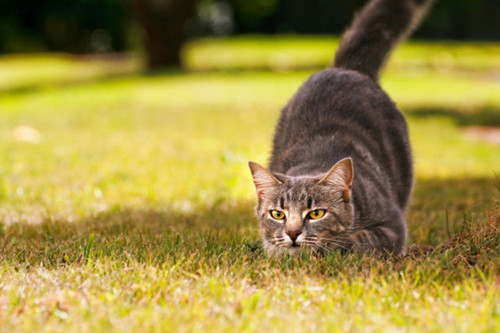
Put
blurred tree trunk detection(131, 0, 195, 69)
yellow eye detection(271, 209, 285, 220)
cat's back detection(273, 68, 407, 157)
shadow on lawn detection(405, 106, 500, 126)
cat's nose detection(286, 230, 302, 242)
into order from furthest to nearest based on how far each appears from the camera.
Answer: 1. blurred tree trunk detection(131, 0, 195, 69)
2. shadow on lawn detection(405, 106, 500, 126)
3. cat's back detection(273, 68, 407, 157)
4. yellow eye detection(271, 209, 285, 220)
5. cat's nose detection(286, 230, 302, 242)

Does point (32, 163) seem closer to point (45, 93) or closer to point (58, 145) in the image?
point (58, 145)

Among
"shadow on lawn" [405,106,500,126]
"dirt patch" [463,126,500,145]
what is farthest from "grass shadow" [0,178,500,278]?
"shadow on lawn" [405,106,500,126]

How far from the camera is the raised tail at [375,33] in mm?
4504

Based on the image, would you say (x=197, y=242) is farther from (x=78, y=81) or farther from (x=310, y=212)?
(x=78, y=81)

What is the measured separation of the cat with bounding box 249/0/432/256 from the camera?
10.2ft

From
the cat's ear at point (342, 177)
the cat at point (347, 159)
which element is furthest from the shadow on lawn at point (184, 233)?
the cat's ear at point (342, 177)

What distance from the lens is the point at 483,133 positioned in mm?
9055

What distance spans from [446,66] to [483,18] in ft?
19.2

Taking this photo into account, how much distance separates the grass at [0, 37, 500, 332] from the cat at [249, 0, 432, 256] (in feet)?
0.64

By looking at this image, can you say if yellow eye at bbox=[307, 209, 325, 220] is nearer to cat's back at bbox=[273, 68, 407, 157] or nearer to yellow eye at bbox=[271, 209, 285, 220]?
yellow eye at bbox=[271, 209, 285, 220]

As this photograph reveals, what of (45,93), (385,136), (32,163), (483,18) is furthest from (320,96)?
(483,18)

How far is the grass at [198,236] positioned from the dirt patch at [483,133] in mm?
204

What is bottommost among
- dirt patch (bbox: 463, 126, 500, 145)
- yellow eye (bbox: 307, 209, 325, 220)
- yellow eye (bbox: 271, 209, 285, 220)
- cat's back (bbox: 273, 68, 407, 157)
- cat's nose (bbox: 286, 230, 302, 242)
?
dirt patch (bbox: 463, 126, 500, 145)

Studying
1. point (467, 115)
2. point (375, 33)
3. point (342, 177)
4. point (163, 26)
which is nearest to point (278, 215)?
point (342, 177)
